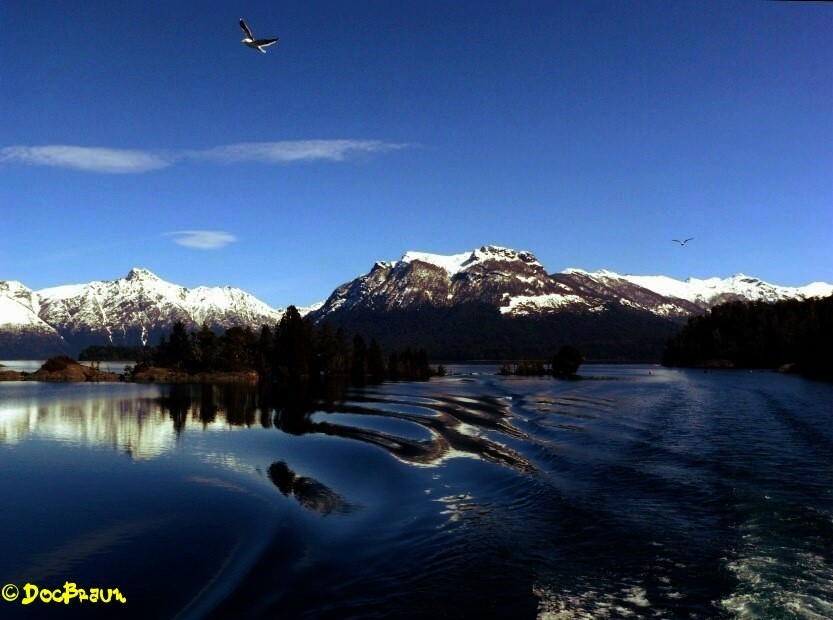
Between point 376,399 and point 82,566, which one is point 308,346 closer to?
point 376,399

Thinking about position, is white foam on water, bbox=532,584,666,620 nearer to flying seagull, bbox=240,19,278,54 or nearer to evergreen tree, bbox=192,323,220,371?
flying seagull, bbox=240,19,278,54

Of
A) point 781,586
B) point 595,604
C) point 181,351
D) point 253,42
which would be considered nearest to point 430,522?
point 595,604

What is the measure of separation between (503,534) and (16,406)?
88.8 meters

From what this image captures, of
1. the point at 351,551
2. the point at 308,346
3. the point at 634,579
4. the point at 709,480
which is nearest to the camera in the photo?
the point at 634,579

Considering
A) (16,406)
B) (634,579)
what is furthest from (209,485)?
(16,406)

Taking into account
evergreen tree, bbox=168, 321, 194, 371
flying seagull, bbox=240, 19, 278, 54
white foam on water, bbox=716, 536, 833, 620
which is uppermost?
flying seagull, bbox=240, 19, 278, 54

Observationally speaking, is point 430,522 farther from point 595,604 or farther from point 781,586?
point 781,586

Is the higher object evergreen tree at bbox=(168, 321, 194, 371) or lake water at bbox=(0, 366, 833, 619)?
evergreen tree at bbox=(168, 321, 194, 371)

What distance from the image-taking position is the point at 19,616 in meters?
18.2

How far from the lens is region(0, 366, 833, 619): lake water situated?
62.5 ft

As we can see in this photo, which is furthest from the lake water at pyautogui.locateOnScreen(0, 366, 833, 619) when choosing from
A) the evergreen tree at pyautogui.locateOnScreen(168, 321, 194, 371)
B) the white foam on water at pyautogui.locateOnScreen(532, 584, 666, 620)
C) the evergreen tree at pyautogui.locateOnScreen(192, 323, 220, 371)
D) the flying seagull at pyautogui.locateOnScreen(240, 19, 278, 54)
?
the evergreen tree at pyautogui.locateOnScreen(168, 321, 194, 371)

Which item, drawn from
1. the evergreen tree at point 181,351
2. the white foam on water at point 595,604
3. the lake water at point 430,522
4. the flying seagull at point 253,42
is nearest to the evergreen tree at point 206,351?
the evergreen tree at point 181,351

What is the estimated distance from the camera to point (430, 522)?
28.0m

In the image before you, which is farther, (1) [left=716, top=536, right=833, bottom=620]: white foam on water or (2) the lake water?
(2) the lake water
